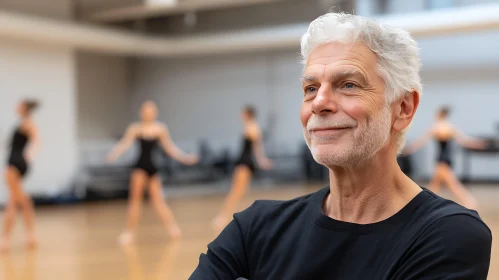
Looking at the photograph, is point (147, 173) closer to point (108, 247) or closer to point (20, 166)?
point (108, 247)

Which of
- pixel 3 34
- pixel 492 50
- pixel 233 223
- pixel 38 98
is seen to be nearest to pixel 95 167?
pixel 38 98

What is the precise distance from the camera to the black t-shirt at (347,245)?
3.86 feet

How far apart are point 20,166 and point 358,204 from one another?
7.19 m

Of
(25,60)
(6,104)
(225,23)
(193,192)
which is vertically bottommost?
(193,192)

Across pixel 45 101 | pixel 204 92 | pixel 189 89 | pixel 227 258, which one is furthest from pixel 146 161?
pixel 189 89

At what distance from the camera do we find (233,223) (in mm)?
1467

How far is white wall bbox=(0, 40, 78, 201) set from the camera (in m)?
13.1

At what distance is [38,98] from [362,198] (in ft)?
43.1

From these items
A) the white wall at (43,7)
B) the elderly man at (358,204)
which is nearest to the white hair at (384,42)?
the elderly man at (358,204)

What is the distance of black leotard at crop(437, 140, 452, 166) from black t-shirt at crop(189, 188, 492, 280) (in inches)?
359

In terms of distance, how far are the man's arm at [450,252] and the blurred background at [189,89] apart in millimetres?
6208

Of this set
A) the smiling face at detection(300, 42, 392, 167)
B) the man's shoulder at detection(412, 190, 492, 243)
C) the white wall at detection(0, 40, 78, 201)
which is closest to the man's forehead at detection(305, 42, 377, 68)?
the smiling face at detection(300, 42, 392, 167)

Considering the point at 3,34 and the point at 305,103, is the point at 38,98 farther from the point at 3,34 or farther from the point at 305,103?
the point at 305,103

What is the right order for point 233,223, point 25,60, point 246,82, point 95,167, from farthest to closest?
1. point 246,82
2. point 95,167
3. point 25,60
4. point 233,223
